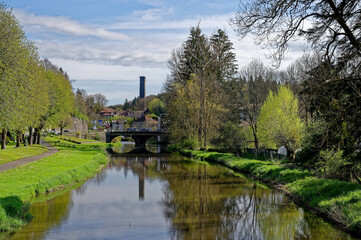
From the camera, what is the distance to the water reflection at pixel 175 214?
14055mm

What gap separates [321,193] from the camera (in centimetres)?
1798

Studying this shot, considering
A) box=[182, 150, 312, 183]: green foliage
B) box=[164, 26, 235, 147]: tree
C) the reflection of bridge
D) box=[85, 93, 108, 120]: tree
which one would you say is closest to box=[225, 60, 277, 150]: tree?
box=[164, 26, 235, 147]: tree

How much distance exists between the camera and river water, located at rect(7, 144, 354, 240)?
14039 millimetres

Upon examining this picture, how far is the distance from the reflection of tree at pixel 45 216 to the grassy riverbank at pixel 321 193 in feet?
36.4

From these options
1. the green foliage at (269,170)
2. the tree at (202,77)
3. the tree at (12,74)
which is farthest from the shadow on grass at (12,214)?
the tree at (202,77)

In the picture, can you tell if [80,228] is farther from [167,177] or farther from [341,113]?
[167,177]

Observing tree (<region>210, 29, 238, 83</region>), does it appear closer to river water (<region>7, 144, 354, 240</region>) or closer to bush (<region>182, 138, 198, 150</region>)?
bush (<region>182, 138, 198, 150</region>)

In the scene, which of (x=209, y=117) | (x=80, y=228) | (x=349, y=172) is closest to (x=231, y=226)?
(x=80, y=228)

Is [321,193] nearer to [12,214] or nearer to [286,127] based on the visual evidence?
[12,214]

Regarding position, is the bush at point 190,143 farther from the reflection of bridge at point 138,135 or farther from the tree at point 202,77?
the reflection of bridge at point 138,135

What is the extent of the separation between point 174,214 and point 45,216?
564 centimetres

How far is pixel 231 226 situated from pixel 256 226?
1.09 metres

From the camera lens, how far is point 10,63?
3088 centimetres

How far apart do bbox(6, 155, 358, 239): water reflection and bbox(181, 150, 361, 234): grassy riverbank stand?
1.97 feet
